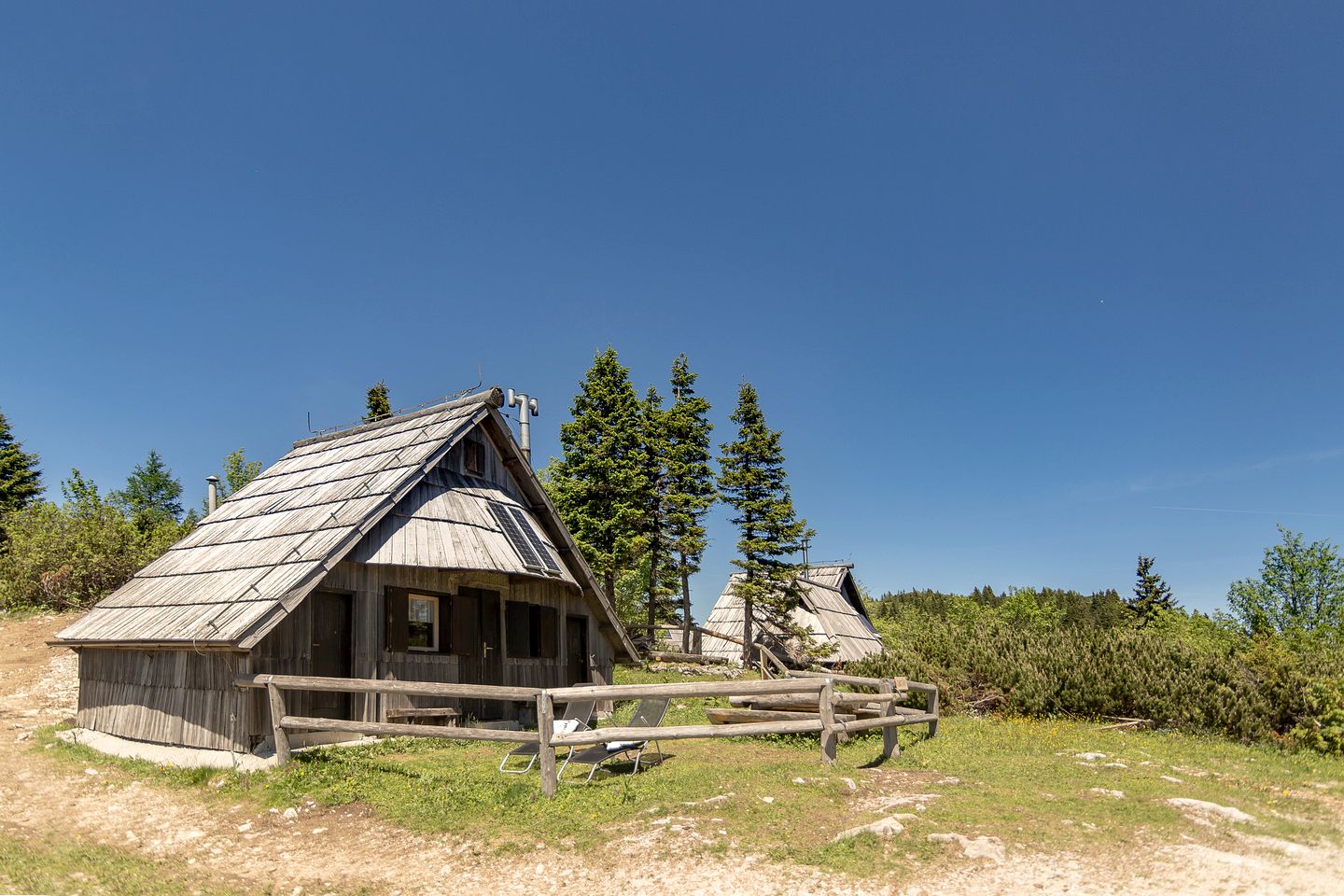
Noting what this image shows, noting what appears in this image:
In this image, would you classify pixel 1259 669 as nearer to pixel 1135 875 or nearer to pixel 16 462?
pixel 1135 875

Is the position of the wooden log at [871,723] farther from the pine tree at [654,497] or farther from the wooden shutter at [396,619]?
the pine tree at [654,497]

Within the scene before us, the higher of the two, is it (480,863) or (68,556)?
(68,556)

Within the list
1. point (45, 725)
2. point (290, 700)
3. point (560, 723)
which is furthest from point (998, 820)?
point (45, 725)

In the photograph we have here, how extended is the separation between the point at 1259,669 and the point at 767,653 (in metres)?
16.7

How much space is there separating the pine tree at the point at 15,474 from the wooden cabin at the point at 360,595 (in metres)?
37.6

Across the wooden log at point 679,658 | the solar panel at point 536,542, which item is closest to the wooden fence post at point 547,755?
the solar panel at point 536,542

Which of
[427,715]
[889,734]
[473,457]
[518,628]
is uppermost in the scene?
[473,457]

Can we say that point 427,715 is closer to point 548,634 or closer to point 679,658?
point 548,634

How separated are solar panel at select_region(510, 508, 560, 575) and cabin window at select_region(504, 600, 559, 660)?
1.06 m

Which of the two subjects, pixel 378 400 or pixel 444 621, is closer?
pixel 444 621

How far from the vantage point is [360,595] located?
15.5m

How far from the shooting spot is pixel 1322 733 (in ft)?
48.8

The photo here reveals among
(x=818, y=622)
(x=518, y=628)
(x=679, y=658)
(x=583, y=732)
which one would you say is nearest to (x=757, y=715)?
(x=583, y=732)

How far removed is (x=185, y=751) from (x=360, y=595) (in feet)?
11.6
